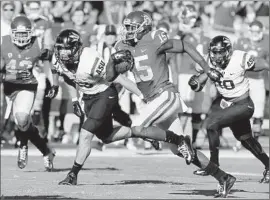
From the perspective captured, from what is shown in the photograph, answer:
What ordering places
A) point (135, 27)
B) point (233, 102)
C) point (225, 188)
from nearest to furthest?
1. point (225, 188)
2. point (135, 27)
3. point (233, 102)

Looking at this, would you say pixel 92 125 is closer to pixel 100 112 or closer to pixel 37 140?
pixel 100 112

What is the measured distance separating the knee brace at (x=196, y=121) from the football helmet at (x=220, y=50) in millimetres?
5238

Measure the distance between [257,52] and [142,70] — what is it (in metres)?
5.81

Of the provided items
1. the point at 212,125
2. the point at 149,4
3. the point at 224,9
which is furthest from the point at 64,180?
the point at 224,9

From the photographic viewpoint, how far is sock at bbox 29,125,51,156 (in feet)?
42.8

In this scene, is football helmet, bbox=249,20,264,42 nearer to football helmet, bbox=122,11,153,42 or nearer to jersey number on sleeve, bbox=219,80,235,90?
jersey number on sleeve, bbox=219,80,235,90

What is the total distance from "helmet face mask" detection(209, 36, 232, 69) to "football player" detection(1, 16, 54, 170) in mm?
2638

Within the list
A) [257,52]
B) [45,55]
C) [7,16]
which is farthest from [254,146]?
[7,16]

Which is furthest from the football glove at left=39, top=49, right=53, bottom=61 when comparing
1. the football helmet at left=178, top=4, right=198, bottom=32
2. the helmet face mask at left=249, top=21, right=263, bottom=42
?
the helmet face mask at left=249, top=21, right=263, bottom=42

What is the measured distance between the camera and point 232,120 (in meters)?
11.3

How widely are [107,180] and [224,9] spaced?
8584 mm

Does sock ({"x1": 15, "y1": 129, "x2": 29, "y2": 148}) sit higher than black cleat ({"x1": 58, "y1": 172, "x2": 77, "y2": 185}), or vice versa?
black cleat ({"x1": 58, "y1": 172, "x2": 77, "y2": 185})

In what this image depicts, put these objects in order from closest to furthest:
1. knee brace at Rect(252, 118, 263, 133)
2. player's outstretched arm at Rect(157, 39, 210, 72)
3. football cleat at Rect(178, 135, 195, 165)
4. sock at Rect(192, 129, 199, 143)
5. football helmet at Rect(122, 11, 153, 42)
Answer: football cleat at Rect(178, 135, 195, 165) < player's outstretched arm at Rect(157, 39, 210, 72) < football helmet at Rect(122, 11, 153, 42) < knee brace at Rect(252, 118, 263, 133) < sock at Rect(192, 129, 199, 143)

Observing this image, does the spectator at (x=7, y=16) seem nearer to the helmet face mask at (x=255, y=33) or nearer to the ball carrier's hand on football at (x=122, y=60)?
the helmet face mask at (x=255, y=33)
